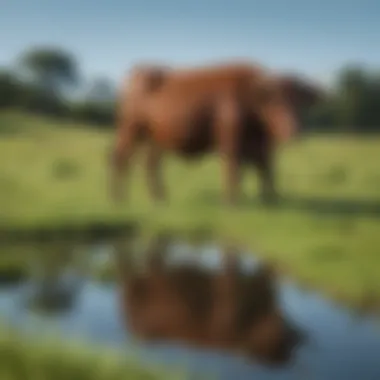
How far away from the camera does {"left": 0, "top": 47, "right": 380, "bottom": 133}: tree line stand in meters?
1.46

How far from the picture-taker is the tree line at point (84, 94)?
1.46 m

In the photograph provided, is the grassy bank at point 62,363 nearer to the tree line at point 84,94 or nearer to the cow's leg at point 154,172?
the cow's leg at point 154,172

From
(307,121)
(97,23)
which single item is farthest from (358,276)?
(97,23)

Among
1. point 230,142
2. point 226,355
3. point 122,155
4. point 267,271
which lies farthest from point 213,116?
point 226,355

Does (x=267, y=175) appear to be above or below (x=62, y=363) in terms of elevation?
above

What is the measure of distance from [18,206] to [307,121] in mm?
523

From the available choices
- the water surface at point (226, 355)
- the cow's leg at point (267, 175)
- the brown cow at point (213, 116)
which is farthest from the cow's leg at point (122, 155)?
the cow's leg at point (267, 175)

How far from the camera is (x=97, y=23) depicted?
1.49 meters

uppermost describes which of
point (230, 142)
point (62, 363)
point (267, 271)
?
point (230, 142)

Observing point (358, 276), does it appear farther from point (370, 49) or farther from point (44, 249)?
Answer: point (44, 249)

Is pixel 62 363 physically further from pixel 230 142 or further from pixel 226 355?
pixel 230 142

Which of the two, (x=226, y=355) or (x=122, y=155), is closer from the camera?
(x=226, y=355)

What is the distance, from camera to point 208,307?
140 centimetres

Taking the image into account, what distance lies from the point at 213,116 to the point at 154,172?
143mm
